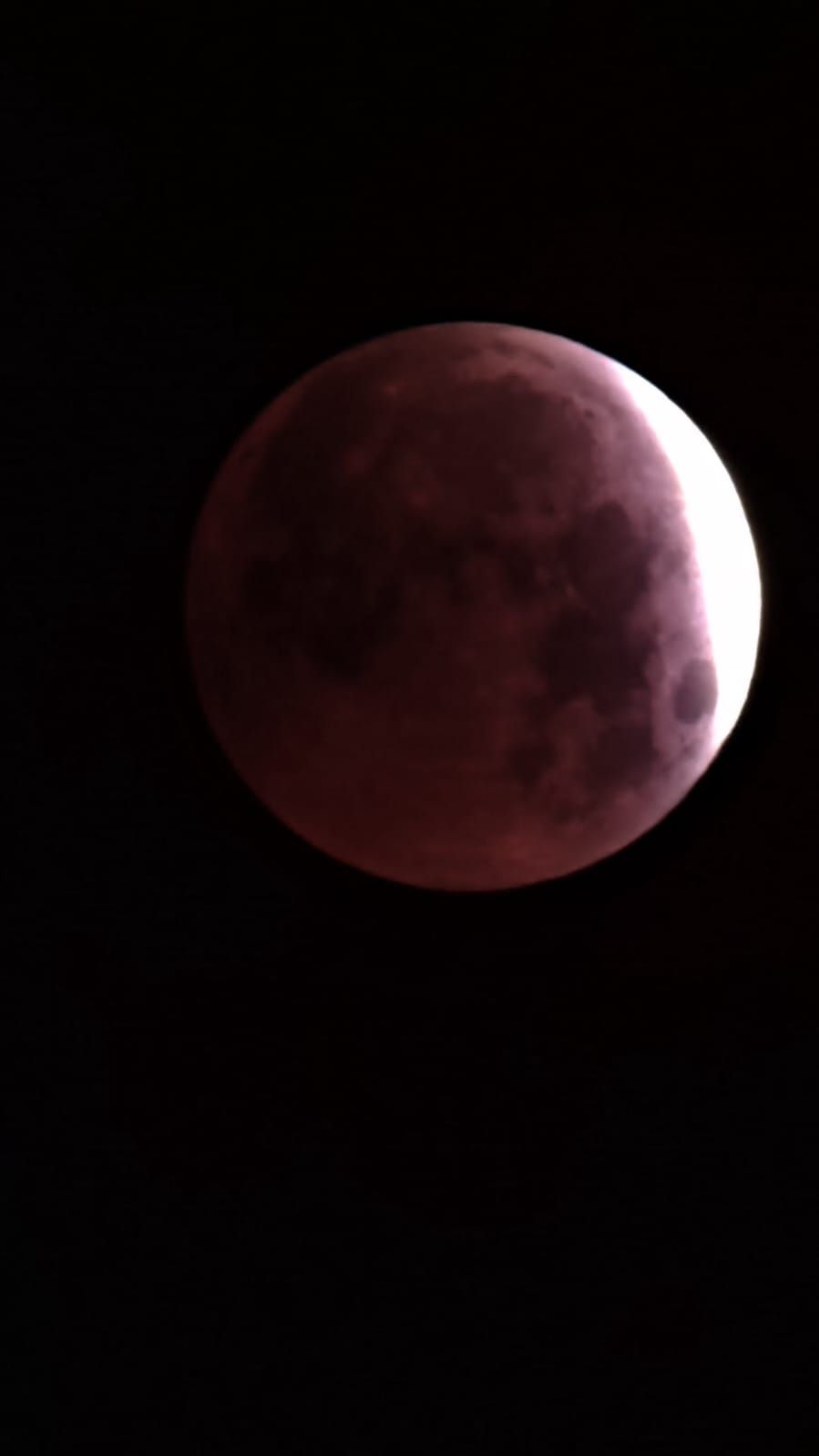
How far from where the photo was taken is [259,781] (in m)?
5.25

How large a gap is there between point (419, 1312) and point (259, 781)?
4147mm

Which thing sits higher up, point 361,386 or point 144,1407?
point 361,386

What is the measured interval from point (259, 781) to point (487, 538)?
1.27 metres

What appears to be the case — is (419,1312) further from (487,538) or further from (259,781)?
(487,538)

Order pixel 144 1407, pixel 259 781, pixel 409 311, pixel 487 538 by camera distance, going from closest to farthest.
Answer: pixel 487 538
pixel 259 781
pixel 409 311
pixel 144 1407

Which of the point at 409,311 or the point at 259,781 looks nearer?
the point at 259,781

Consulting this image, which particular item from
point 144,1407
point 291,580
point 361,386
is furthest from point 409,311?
point 144,1407

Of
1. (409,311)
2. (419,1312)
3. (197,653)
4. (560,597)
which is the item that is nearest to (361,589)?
(560,597)

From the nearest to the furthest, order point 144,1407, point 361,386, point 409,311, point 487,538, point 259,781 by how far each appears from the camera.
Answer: point 487,538
point 361,386
point 259,781
point 409,311
point 144,1407

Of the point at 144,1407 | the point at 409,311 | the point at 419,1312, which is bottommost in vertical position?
the point at 144,1407

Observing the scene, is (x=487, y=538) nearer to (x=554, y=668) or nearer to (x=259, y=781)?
(x=554, y=668)

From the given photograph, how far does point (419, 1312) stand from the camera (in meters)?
8.06

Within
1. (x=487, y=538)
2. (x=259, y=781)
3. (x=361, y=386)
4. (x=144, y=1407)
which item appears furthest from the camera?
(x=144, y=1407)

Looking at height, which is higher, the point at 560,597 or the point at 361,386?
the point at 361,386
